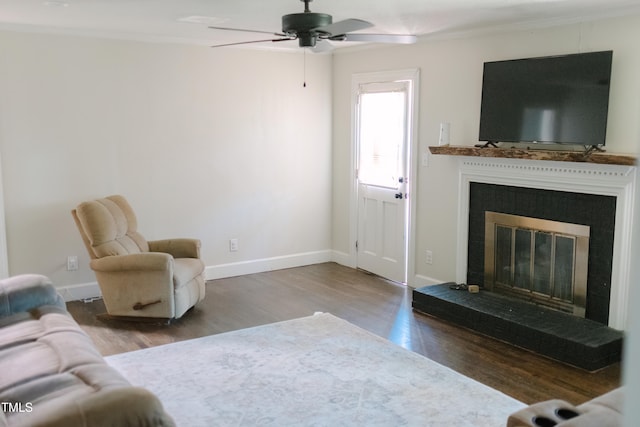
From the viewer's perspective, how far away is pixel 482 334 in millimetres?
4543

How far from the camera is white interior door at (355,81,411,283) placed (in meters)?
5.91

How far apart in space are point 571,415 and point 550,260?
7.95 ft

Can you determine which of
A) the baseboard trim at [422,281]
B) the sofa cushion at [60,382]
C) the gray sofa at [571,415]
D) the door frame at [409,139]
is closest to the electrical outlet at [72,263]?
the sofa cushion at [60,382]

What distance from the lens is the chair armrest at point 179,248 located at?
17.4 ft

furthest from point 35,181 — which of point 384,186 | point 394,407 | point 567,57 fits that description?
point 567,57

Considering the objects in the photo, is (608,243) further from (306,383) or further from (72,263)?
(72,263)

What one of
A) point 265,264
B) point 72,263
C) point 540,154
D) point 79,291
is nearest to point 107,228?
point 72,263

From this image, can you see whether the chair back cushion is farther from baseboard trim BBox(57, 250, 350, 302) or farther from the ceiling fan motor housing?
the ceiling fan motor housing

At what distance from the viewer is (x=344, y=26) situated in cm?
335

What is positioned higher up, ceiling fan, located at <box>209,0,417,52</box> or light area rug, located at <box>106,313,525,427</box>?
ceiling fan, located at <box>209,0,417,52</box>

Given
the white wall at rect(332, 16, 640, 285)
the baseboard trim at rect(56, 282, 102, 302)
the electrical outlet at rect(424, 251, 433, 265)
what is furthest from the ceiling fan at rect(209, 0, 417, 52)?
the baseboard trim at rect(56, 282, 102, 302)

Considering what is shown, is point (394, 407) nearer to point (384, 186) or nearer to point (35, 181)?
point (384, 186)

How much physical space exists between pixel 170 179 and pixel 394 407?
3389 mm

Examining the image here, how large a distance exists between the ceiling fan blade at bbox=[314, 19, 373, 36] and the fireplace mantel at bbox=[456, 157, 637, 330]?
191 centimetres
